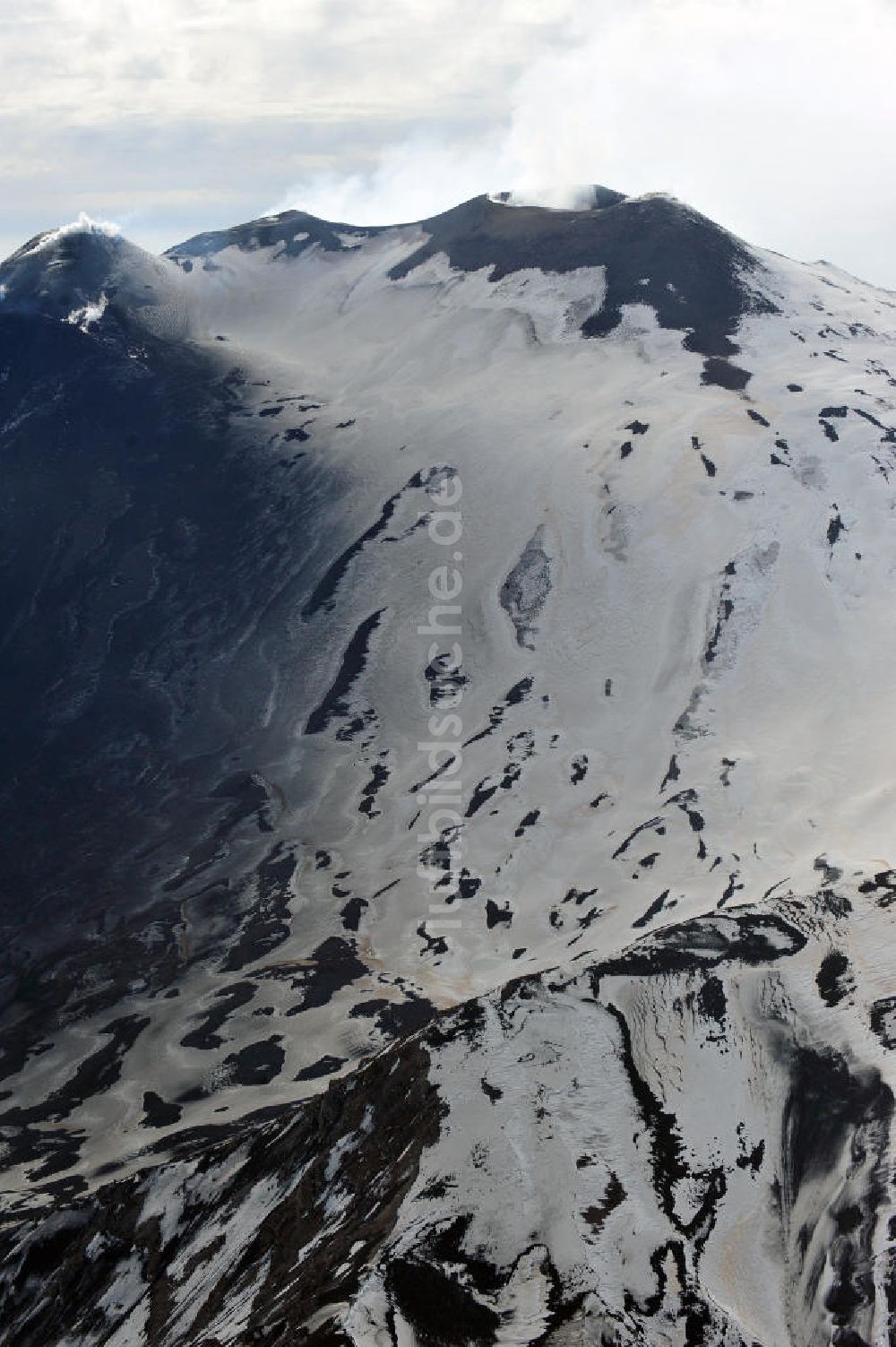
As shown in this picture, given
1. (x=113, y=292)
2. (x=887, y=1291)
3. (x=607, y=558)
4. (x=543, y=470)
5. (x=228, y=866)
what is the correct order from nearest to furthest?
(x=887, y=1291) < (x=228, y=866) < (x=607, y=558) < (x=543, y=470) < (x=113, y=292)

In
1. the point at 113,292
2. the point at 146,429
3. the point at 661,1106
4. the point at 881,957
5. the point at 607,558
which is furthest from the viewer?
the point at 113,292

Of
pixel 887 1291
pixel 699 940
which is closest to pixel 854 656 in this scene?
pixel 699 940

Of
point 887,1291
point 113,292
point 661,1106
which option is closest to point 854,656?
point 661,1106

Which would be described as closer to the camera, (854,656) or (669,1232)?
(669,1232)

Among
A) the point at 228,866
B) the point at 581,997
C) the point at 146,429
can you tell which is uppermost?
the point at 581,997

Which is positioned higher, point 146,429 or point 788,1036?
point 788,1036

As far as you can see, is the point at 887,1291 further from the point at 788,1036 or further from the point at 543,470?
the point at 543,470

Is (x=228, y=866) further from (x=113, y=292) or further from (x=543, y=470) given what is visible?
(x=113, y=292)
